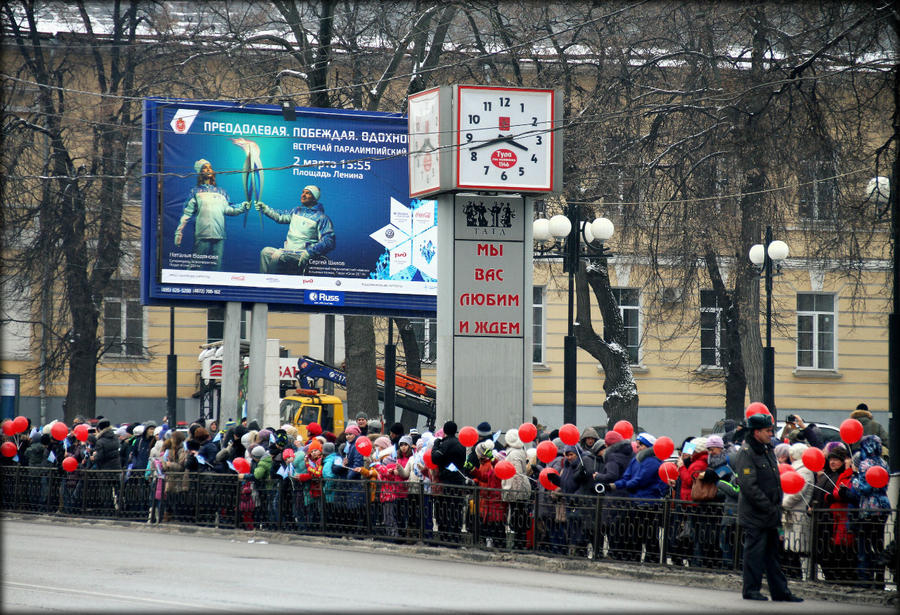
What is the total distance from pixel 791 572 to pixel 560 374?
2883cm

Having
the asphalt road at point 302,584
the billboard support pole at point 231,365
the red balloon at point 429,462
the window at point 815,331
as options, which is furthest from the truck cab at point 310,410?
the red balloon at point 429,462

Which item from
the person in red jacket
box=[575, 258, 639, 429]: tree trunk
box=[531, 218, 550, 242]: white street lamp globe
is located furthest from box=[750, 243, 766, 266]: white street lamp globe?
the person in red jacket

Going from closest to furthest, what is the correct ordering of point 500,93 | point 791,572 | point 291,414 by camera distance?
1. point 791,572
2. point 500,93
3. point 291,414

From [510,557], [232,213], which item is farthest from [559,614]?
[232,213]

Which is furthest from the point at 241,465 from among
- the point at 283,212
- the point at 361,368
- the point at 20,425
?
the point at 361,368

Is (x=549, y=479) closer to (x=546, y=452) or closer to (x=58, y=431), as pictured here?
(x=546, y=452)

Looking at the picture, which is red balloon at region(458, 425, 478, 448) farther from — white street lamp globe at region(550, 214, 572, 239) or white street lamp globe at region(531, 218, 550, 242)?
white street lamp globe at region(531, 218, 550, 242)

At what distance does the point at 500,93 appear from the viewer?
21.1 m

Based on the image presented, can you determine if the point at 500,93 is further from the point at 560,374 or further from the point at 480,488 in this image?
the point at 560,374

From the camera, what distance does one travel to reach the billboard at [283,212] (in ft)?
83.6

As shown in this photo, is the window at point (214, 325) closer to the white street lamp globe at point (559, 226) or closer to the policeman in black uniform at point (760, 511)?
the white street lamp globe at point (559, 226)

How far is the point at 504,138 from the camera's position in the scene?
21047 mm

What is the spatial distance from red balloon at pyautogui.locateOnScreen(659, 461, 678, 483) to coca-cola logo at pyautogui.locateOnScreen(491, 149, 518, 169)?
725 cm

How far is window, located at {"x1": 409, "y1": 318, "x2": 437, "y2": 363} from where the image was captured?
42938 millimetres
